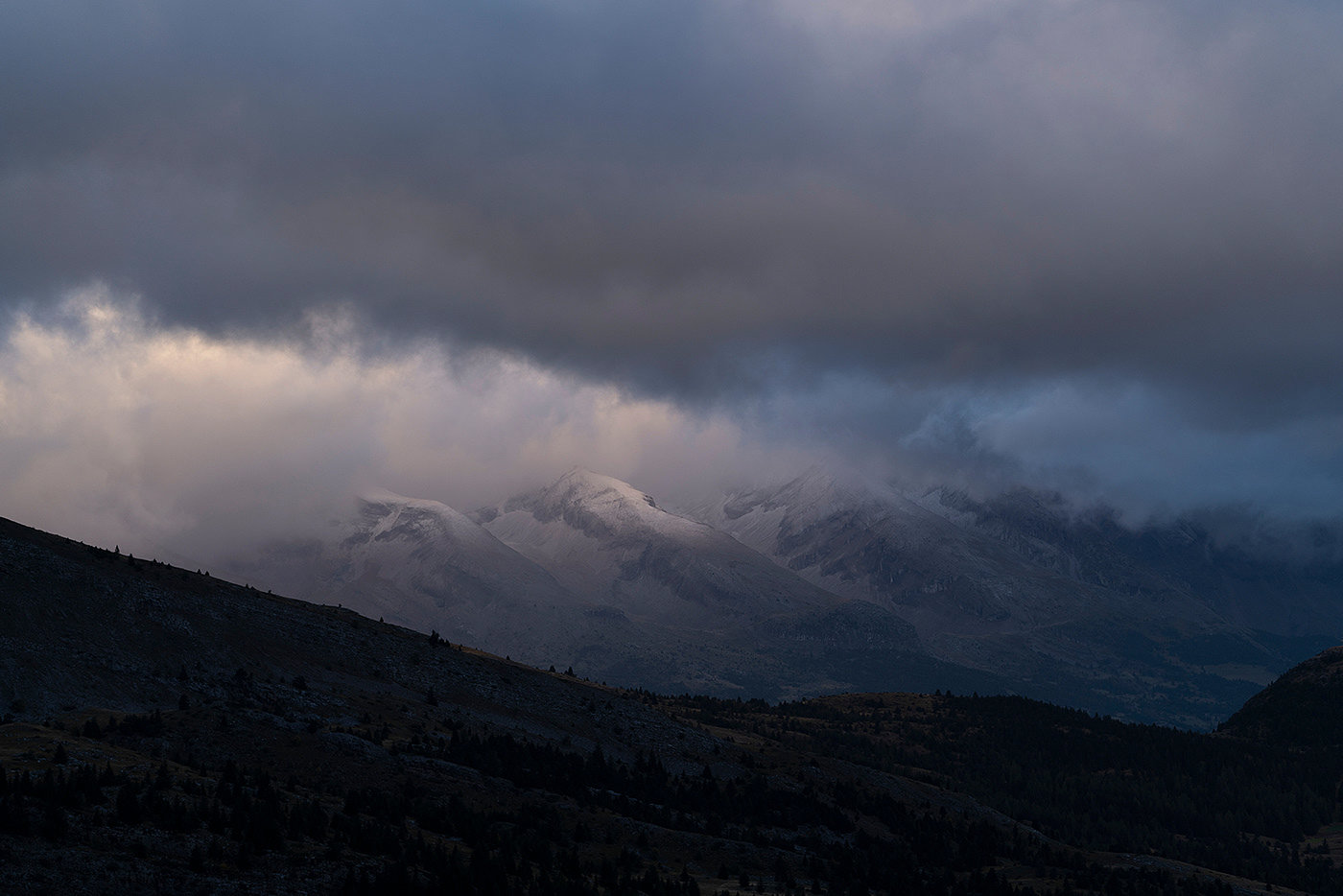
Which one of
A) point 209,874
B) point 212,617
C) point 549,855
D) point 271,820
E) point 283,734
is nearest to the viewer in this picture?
point 209,874

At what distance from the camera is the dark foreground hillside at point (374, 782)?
3280 inches

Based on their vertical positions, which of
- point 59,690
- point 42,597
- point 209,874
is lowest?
point 209,874

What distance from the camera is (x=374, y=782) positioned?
375 feet

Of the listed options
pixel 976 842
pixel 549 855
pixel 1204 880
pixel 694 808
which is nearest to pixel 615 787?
pixel 694 808

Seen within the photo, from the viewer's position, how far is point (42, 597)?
136m

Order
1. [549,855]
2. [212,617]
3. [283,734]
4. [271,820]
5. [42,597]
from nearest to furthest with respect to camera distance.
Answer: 1. [271,820]
2. [549,855]
3. [283,734]
4. [42,597]
5. [212,617]

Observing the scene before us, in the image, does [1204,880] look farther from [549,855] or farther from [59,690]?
[59,690]

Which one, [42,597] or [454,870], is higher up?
[42,597]

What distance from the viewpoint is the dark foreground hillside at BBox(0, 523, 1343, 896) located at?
83312 mm

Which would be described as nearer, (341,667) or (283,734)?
(283,734)

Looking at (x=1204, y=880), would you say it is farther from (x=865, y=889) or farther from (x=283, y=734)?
(x=283, y=734)

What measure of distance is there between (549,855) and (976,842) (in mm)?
80551

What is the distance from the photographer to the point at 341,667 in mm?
158125

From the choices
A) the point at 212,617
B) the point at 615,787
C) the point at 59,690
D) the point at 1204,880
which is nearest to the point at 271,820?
the point at 59,690
